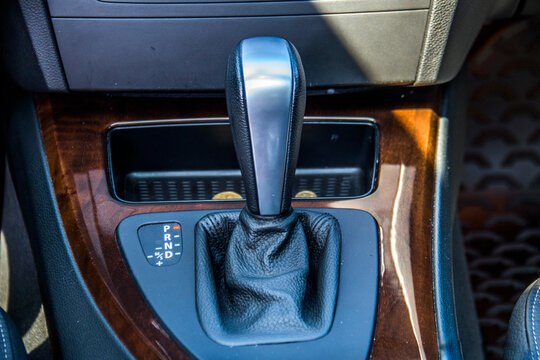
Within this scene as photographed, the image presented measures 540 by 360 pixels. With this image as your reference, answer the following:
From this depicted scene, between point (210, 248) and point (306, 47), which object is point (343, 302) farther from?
point (306, 47)

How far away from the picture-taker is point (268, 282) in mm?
799

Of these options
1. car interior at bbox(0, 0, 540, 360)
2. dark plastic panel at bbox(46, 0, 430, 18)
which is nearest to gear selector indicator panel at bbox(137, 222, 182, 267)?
car interior at bbox(0, 0, 540, 360)

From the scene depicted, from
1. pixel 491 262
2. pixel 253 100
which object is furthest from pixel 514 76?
pixel 253 100

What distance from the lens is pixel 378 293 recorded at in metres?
0.83

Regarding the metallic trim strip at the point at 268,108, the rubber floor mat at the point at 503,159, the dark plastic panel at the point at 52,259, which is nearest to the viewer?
the metallic trim strip at the point at 268,108

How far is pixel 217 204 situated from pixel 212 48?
0.74ft

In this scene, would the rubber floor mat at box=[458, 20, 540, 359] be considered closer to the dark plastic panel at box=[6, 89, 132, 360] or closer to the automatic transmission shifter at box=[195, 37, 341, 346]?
the automatic transmission shifter at box=[195, 37, 341, 346]

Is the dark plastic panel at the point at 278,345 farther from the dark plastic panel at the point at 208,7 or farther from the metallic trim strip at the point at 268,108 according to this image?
the dark plastic panel at the point at 208,7

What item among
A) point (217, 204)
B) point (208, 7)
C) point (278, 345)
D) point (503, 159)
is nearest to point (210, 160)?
point (217, 204)

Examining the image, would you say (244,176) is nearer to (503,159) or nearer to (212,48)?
(212,48)

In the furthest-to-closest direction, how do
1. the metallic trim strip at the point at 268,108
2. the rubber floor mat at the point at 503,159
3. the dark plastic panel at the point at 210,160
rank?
the rubber floor mat at the point at 503,159, the dark plastic panel at the point at 210,160, the metallic trim strip at the point at 268,108

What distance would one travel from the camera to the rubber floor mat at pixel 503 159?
5.29ft

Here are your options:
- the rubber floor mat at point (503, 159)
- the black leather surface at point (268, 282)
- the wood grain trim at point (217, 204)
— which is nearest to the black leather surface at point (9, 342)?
the wood grain trim at point (217, 204)

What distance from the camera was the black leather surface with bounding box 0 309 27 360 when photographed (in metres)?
0.78
